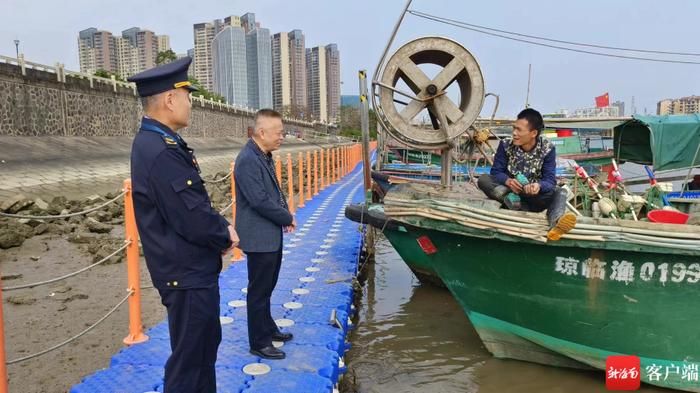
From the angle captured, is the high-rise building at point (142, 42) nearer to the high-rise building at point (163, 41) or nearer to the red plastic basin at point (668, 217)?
the high-rise building at point (163, 41)

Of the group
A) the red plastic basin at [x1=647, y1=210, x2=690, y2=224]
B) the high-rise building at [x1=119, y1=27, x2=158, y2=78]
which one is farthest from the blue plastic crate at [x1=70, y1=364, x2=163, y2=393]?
the high-rise building at [x1=119, y1=27, x2=158, y2=78]

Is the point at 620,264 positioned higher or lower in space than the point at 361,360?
higher

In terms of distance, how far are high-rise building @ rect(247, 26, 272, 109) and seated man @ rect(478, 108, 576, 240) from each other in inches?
2900

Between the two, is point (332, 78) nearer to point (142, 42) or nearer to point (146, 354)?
point (142, 42)

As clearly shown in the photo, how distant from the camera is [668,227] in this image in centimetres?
345

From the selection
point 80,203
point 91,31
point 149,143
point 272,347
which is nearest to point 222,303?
point 272,347

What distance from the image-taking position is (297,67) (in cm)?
9112

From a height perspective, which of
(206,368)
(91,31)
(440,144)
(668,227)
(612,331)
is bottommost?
(612,331)

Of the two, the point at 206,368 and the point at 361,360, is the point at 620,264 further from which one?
the point at 206,368

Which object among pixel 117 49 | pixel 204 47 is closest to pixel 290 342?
pixel 117 49

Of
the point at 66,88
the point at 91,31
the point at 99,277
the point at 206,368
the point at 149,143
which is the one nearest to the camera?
the point at 149,143

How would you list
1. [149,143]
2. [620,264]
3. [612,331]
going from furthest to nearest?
1. [612,331]
2. [620,264]
3. [149,143]

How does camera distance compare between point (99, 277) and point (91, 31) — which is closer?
point (99, 277)

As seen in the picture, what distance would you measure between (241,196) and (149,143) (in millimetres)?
1367
